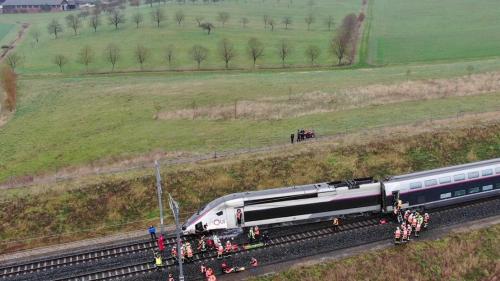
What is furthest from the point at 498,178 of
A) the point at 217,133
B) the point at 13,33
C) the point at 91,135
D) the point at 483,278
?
the point at 13,33

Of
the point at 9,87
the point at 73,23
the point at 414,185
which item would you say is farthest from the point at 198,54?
the point at 414,185

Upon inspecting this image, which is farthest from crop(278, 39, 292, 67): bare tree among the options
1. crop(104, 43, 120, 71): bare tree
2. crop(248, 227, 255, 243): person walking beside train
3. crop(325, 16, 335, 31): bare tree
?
crop(248, 227, 255, 243): person walking beside train

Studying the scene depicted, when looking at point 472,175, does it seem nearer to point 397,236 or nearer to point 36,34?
point 397,236

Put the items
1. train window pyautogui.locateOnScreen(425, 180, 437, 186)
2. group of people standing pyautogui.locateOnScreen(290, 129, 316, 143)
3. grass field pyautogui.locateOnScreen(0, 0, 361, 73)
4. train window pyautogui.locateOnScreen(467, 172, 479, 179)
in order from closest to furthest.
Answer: train window pyautogui.locateOnScreen(425, 180, 437, 186)
train window pyautogui.locateOnScreen(467, 172, 479, 179)
group of people standing pyautogui.locateOnScreen(290, 129, 316, 143)
grass field pyautogui.locateOnScreen(0, 0, 361, 73)

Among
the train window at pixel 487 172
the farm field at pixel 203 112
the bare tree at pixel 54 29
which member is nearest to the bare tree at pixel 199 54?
the farm field at pixel 203 112

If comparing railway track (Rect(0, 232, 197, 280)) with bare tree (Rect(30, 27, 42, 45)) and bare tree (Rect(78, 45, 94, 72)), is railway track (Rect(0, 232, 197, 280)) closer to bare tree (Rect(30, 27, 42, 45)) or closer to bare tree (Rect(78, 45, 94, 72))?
bare tree (Rect(78, 45, 94, 72))

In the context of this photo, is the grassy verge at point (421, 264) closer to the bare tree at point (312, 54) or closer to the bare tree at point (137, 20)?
the bare tree at point (312, 54)

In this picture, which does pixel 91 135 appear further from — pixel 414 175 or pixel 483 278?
pixel 483 278
